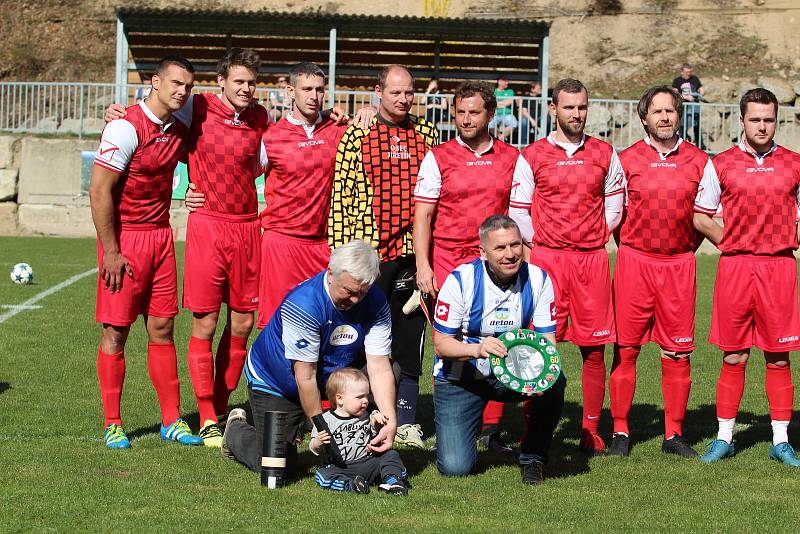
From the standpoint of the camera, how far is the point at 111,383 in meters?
6.86

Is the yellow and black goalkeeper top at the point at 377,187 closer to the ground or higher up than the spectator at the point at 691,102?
closer to the ground

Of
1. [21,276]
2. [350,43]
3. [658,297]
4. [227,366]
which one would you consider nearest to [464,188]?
[658,297]

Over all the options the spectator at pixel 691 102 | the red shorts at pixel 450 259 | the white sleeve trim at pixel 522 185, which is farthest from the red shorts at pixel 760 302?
the spectator at pixel 691 102

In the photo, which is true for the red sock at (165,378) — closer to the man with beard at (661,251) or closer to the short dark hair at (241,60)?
the short dark hair at (241,60)

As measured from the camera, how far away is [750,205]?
6.66m

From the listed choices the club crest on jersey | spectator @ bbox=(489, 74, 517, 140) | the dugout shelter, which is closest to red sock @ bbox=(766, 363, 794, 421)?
the club crest on jersey

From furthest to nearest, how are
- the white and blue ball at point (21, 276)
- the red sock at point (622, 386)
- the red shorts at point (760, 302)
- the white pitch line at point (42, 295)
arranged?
the white and blue ball at point (21, 276) → the white pitch line at point (42, 295) → the red sock at point (622, 386) → the red shorts at point (760, 302)

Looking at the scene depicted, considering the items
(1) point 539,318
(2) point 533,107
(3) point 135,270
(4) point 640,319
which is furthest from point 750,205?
(2) point 533,107

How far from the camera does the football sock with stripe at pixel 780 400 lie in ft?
22.2

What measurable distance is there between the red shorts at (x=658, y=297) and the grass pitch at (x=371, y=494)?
74 cm

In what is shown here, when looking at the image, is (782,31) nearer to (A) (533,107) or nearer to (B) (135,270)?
(A) (533,107)

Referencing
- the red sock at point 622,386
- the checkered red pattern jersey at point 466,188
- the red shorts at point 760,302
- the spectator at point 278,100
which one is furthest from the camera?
the spectator at point 278,100

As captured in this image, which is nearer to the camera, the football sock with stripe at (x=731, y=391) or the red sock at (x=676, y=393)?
the football sock with stripe at (x=731, y=391)

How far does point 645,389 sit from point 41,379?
470cm
